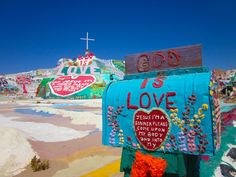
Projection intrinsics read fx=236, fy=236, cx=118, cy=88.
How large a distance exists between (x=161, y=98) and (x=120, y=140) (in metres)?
0.84

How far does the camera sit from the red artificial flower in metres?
2.79

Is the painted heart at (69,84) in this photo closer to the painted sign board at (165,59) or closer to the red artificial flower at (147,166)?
the painted sign board at (165,59)

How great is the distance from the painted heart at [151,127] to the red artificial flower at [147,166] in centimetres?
12

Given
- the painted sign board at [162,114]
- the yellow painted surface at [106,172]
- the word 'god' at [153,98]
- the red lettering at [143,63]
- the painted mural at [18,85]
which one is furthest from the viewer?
the painted mural at [18,85]

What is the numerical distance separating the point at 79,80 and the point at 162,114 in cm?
3570

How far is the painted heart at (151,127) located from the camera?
9.15ft

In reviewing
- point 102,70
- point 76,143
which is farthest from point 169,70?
point 102,70

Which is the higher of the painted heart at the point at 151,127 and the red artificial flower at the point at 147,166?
the painted heart at the point at 151,127

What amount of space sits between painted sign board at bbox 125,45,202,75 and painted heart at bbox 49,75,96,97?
33.6 metres

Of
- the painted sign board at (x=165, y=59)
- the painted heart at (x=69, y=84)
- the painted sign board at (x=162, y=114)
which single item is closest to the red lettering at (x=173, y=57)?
the painted sign board at (x=165, y=59)

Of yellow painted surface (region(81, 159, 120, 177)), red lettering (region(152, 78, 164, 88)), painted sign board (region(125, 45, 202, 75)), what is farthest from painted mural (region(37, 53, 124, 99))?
red lettering (region(152, 78, 164, 88))

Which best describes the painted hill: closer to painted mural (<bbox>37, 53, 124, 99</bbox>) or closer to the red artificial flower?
painted mural (<bbox>37, 53, 124, 99</bbox>)

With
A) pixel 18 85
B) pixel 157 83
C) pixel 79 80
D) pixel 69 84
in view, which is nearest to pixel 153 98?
pixel 157 83

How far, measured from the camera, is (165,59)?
302 cm
